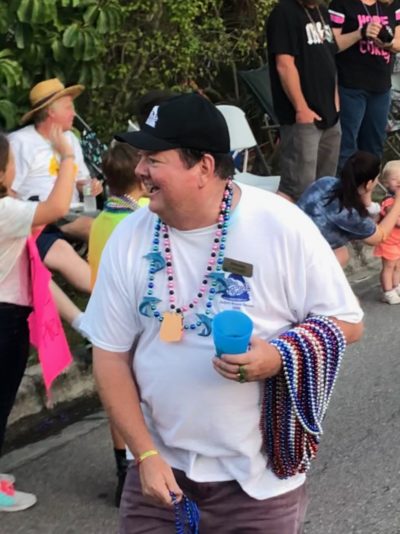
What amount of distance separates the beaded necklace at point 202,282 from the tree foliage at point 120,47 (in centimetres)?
397

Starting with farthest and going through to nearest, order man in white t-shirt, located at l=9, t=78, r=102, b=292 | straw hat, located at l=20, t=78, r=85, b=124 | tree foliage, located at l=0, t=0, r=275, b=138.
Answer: tree foliage, located at l=0, t=0, r=275, b=138
straw hat, located at l=20, t=78, r=85, b=124
man in white t-shirt, located at l=9, t=78, r=102, b=292

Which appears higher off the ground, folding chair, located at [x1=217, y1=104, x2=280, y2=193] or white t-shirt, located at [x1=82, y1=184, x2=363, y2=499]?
white t-shirt, located at [x1=82, y1=184, x2=363, y2=499]

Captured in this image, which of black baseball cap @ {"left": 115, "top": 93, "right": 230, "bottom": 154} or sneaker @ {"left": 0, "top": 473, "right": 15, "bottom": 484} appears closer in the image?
black baseball cap @ {"left": 115, "top": 93, "right": 230, "bottom": 154}

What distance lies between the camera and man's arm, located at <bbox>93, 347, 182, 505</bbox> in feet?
7.04

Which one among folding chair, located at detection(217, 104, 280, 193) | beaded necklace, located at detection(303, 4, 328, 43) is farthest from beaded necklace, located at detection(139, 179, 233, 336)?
folding chair, located at detection(217, 104, 280, 193)

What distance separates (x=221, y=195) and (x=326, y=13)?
4.85 meters

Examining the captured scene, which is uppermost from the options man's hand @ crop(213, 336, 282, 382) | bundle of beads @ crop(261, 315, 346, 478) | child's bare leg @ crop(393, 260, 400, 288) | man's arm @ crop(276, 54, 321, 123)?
man's hand @ crop(213, 336, 282, 382)

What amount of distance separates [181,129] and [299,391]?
67 centimetres

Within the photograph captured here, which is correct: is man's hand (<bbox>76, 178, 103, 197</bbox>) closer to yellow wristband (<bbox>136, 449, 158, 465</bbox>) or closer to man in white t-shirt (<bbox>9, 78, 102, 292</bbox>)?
man in white t-shirt (<bbox>9, 78, 102, 292</bbox>)

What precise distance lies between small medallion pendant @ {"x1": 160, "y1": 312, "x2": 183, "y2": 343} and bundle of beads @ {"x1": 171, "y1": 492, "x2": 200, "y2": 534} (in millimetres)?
397

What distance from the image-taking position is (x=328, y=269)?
2.19 meters

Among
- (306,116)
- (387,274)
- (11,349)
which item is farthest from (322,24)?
(11,349)

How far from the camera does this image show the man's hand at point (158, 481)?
2133 millimetres

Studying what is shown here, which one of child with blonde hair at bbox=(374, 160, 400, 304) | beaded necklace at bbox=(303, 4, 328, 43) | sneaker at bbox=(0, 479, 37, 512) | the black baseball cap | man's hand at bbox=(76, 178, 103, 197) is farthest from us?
beaded necklace at bbox=(303, 4, 328, 43)
